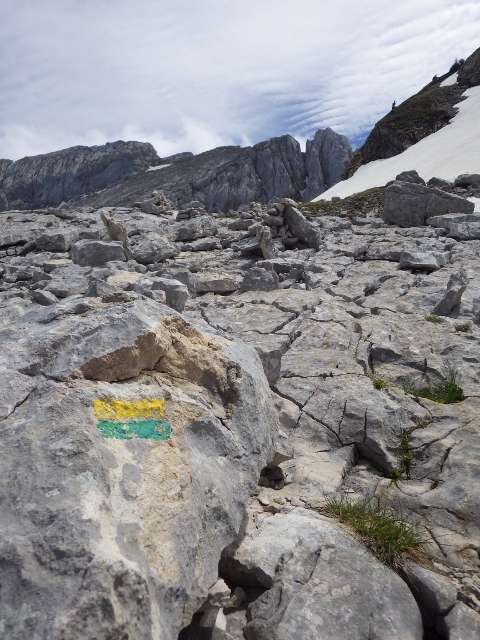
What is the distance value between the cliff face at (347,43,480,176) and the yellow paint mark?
7714cm

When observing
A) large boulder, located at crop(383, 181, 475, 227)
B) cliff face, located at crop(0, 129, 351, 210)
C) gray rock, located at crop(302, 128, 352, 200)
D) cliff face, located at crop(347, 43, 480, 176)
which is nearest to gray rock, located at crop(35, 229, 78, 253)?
large boulder, located at crop(383, 181, 475, 227)

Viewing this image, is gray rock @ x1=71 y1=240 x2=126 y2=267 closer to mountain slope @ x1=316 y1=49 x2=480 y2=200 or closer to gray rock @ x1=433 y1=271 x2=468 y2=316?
gray rock @ x1=433 y1=271 x2=468 y2=316

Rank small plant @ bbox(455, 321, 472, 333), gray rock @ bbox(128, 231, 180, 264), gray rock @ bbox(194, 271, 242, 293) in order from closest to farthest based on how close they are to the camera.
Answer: small plant @ bbox(455, 321, 472, 333)
gray rock @ bbox(194, 271, 242, 293)
gray rock @ bbox(128, 231, 180, 264)

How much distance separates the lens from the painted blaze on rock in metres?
3.49

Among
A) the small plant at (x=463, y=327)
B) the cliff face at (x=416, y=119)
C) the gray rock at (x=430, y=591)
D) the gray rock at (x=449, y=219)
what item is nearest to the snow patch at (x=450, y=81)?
the cliff face at (x=416, y=119)

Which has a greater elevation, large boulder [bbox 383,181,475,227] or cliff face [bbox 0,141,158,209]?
cliff face [bbox 0,141,158,209]

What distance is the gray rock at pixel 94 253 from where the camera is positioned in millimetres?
15906

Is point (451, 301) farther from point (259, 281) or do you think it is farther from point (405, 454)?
point (405, 454)

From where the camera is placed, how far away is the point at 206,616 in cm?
330

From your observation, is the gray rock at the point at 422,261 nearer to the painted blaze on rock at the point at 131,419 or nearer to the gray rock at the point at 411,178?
the painted blaze on rock at the point at 131,419


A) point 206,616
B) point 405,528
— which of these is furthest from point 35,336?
point 405,528

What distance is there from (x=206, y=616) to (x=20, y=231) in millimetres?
22722

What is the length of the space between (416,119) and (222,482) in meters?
85.2

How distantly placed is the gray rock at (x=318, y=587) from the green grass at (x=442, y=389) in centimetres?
365
